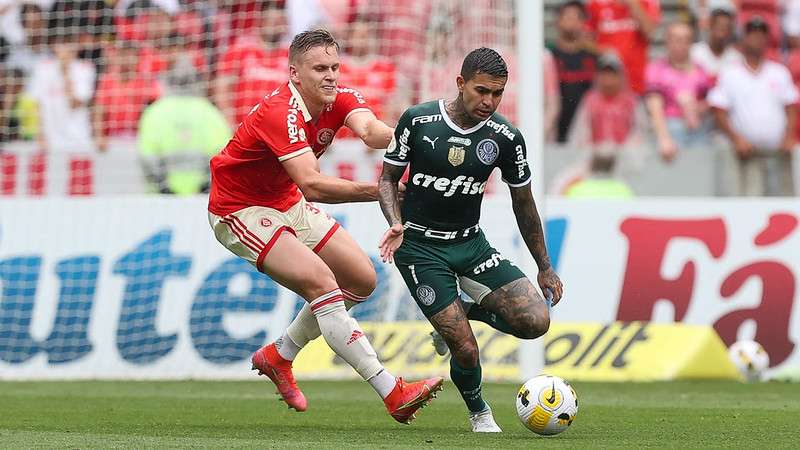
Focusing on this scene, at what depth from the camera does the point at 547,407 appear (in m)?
7.88

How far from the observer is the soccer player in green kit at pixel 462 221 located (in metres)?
8.23

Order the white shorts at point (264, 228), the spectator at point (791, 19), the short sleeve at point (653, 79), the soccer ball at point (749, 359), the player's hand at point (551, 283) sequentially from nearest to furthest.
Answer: the player's hand at point (551, 283) < the white shorts at point (264, 228) < the soccer ball at point (749, 359) < the short sleeve at point (653, 79) < the spectator at point (791, 19)

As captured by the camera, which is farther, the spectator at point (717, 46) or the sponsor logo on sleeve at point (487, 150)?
the spectator at point (717, 46)

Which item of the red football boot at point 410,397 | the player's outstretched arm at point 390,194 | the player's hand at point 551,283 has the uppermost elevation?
the player's outstretched arm at point 390,194

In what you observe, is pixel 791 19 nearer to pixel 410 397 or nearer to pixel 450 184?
pixel 450 184

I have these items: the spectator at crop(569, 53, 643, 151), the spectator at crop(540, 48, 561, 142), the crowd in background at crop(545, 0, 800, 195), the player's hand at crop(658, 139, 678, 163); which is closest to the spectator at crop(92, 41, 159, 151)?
the spectator at crop(540, 48, 561, 142)

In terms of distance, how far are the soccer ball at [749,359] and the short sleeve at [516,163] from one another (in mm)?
5175

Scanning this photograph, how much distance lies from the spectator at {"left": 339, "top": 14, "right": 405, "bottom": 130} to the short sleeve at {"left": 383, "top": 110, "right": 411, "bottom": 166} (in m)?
6.38

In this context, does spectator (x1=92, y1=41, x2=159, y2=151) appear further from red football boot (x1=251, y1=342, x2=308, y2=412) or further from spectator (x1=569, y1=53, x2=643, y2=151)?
red football boot (x1=251, y1=342, x2=308, y2=412)

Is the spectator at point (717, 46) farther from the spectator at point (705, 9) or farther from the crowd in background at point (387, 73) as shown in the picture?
the spectator at point (705, 9)

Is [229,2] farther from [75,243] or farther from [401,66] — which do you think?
[75,243]

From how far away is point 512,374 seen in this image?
43.1 feet

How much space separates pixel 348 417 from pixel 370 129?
77.0 inches

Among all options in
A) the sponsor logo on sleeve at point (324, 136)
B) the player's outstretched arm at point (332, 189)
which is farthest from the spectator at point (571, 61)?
the player's outstretched arm at point (332, 189)
